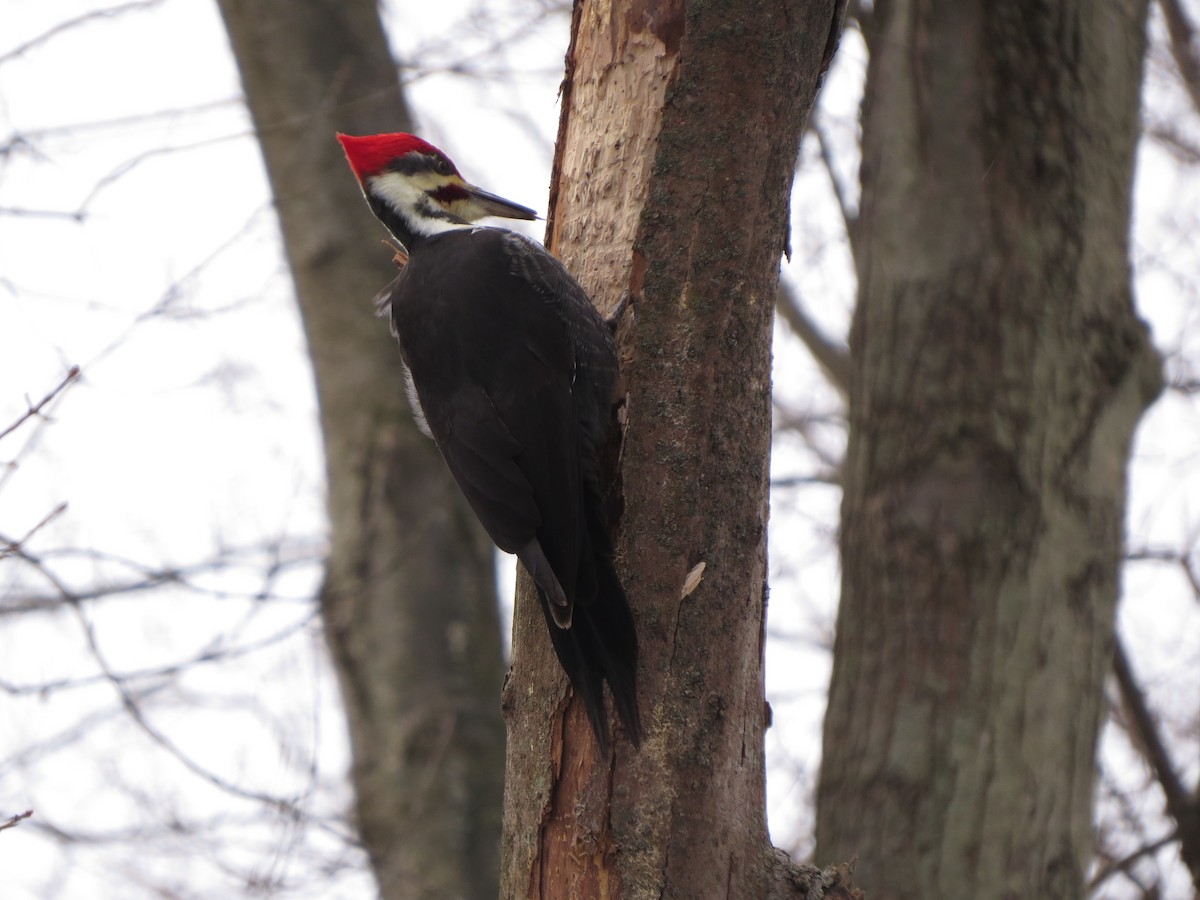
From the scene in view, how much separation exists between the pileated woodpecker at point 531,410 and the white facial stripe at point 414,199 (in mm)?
70

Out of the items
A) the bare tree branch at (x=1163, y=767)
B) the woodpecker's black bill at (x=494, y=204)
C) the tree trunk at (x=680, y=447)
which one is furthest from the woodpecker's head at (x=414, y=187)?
the bare tree branch at (x=1163, y=767)

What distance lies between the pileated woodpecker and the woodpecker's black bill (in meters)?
0.14

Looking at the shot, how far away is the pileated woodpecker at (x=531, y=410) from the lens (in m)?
1.92

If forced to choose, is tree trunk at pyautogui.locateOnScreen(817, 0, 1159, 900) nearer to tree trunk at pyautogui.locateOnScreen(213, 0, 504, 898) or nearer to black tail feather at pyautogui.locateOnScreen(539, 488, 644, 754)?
black tail feather at pyautogui.locateOnScreen(539, 488, 644, 754)

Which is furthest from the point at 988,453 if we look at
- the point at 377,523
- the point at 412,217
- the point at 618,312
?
the point at 377,523

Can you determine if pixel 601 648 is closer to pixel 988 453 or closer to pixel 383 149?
pixel 988 453

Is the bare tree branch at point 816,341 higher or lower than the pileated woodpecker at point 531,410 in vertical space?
higher

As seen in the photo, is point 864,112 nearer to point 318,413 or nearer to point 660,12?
point 660,12

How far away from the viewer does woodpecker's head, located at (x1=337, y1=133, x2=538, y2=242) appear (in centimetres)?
304

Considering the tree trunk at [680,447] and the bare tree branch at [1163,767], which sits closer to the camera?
the tree trunk at [680,447]

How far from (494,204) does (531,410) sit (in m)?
0.94

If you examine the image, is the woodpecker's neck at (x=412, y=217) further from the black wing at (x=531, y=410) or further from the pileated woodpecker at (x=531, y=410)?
the black wing at (x=531, y=410)

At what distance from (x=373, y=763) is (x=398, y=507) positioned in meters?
0.96

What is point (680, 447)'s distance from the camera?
1.99m
